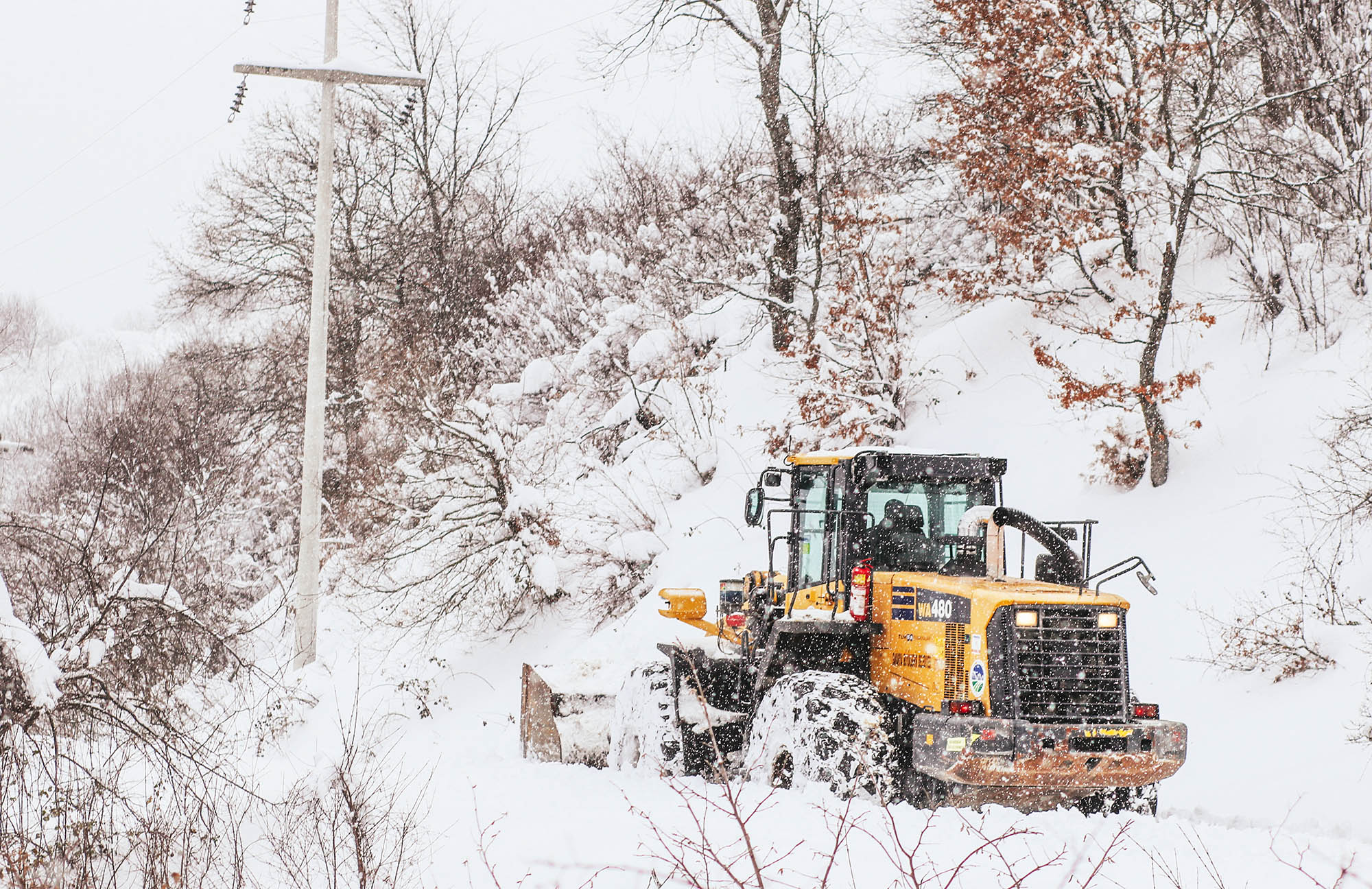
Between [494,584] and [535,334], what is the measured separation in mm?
10984

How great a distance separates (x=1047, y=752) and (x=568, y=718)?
4979 millimetres

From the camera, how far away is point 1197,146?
13.1 meters

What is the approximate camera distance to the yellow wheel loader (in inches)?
271

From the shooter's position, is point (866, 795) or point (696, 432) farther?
point (696, 432)

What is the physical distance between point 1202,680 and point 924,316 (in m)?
11.3

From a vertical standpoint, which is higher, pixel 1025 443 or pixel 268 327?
pixel 268 327

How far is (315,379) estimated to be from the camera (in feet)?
45.8

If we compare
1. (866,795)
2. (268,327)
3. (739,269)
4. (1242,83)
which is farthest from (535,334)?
(866,795)

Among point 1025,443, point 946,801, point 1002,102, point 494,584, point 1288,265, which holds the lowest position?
point 946,801

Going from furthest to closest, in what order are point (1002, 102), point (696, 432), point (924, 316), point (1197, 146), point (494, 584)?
point (924, 316) → point (696, 432) → point (494, 584) → point (1002, 102) → point (1197, 146)

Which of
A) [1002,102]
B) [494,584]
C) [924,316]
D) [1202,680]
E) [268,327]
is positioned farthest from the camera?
[268,327]

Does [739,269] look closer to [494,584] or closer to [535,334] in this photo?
[535,334]

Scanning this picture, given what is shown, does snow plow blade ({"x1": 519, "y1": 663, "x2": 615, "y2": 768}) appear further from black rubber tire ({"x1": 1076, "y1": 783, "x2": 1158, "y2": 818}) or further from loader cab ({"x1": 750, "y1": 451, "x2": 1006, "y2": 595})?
black rubber tire ({"x1": 1076, "y1": 783, "x2": 1158, "y2": 818})

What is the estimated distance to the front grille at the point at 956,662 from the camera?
23.9 feet
